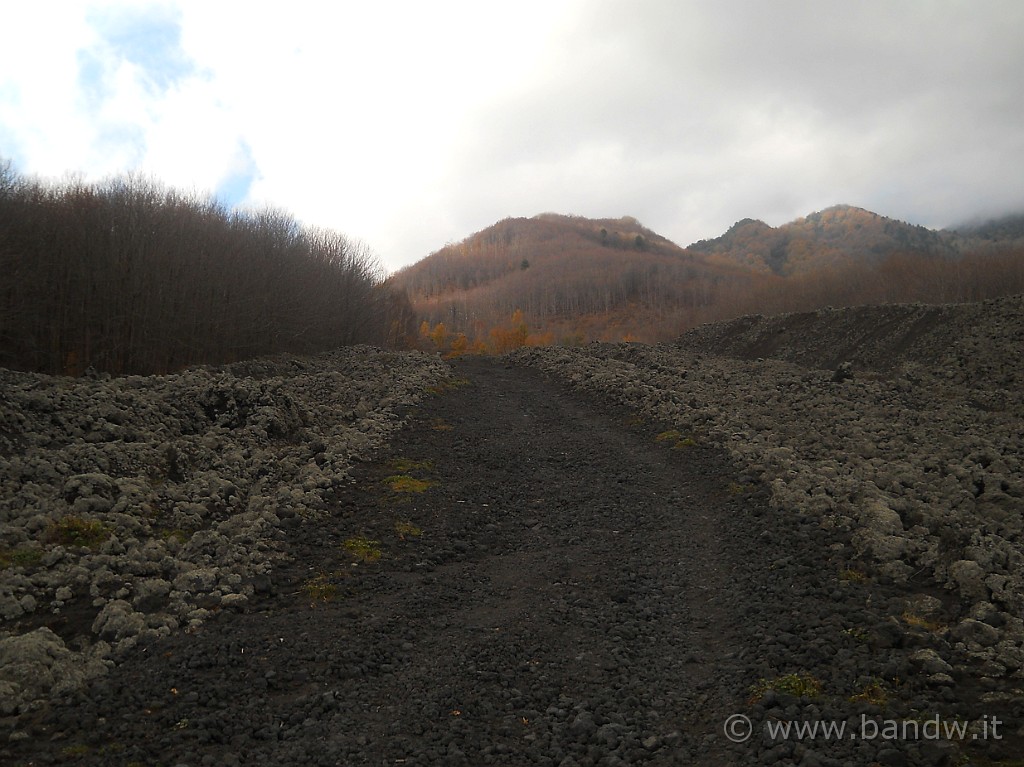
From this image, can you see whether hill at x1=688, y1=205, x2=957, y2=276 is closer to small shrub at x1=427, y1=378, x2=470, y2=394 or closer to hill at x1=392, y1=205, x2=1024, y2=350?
hill at x1=392, y1=205, x2=1024, y2=350

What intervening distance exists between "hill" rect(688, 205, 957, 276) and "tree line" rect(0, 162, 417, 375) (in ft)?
407

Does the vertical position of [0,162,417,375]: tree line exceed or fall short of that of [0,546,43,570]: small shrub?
it exceeds it

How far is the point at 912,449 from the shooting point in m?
11.6

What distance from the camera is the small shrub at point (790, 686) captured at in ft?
16.1

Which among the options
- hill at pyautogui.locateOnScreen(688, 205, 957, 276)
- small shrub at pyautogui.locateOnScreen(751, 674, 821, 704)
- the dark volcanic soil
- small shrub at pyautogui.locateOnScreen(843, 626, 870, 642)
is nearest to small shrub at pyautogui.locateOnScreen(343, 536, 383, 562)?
the dark volcanic soil

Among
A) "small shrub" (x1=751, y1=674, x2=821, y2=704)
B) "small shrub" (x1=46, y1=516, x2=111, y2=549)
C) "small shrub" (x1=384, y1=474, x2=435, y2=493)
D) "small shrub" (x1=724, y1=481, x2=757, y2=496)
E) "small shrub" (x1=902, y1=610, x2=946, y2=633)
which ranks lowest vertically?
"small shrub" (x1=751, y1=674, x2=821, y2=704)

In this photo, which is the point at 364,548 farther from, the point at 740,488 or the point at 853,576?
the point at 740,488

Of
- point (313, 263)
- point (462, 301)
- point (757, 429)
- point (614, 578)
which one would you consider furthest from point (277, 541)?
point (462, 301)

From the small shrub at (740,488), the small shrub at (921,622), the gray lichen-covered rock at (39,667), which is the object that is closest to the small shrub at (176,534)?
the gray lichen-covered rock at (39,667)

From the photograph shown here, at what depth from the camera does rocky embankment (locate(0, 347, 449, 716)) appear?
5.89 meters

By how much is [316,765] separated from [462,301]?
122818 mm

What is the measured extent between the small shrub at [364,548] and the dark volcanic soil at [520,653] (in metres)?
0.08

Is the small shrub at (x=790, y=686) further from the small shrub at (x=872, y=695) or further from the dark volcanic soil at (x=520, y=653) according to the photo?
the small shrub at (x=872, y=695)

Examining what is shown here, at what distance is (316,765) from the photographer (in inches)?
172
